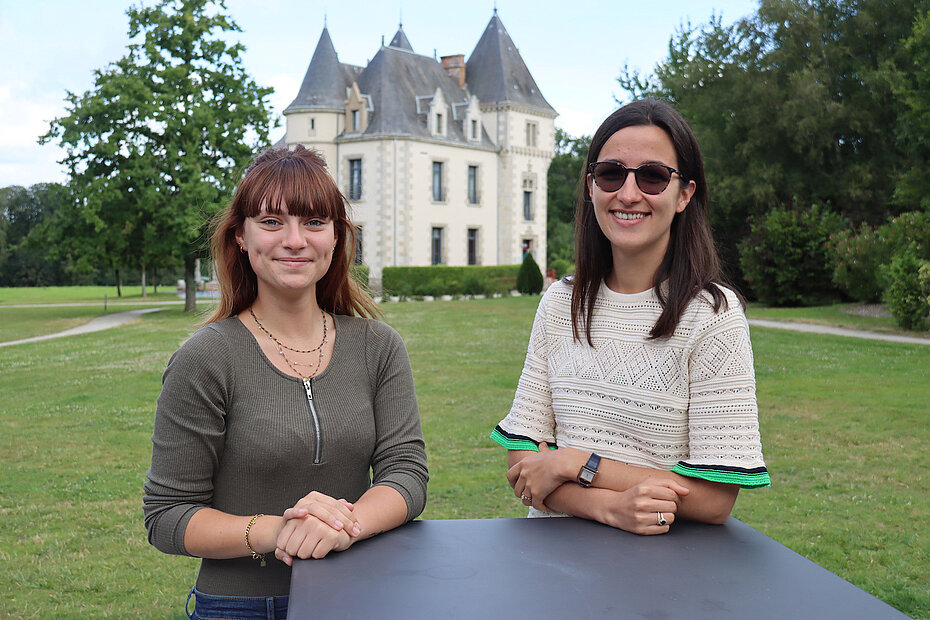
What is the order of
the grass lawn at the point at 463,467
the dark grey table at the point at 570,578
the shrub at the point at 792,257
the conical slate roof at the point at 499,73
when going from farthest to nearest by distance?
the conical slate roof at the point at 499,73 → the shrub at the point at 792,257 → the grass lawn at the point at 463,467 → the dark grey table at the point at 570,578

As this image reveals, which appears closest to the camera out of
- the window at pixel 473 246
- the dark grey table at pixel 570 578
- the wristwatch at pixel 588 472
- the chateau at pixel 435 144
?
the dark grey table at pixel 570 578

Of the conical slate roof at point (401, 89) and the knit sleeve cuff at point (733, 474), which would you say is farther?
the conical slate roof at point (401, 89)

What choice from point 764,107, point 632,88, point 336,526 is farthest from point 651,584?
point 632,88

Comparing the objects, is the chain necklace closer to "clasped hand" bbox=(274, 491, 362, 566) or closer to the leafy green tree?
"clasped hand" bbox=(274, 491, 362, 566)

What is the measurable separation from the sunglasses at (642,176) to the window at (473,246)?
4478cm

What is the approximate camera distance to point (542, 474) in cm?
222

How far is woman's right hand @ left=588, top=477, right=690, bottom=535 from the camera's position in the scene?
2.00 m

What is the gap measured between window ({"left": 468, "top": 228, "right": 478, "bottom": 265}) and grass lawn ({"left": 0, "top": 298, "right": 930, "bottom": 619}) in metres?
32.4

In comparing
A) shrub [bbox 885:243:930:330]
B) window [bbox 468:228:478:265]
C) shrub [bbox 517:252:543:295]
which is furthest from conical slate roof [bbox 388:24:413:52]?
shrub [bbox 885:243:930:330]

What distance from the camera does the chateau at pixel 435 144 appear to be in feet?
142

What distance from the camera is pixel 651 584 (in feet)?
5.56

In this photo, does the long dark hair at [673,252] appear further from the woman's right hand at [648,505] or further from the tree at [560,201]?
the tree at [560,201]

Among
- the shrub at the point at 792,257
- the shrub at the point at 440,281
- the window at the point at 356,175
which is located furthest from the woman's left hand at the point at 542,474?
the window at the point at 356,175

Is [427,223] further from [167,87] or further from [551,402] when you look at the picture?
[551,402]
